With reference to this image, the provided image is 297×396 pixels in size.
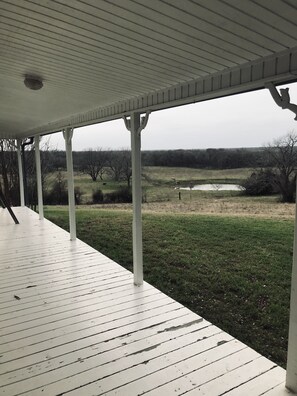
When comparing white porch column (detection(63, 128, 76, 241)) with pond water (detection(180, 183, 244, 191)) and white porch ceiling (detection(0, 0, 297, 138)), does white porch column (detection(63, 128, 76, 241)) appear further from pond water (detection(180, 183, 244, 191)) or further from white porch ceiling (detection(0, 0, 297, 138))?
pond water (detection(180, 183, 244, 191))

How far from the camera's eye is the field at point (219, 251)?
4.16 metres

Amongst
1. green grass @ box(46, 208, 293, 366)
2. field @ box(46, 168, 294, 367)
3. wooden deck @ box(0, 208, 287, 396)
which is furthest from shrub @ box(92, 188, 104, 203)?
wooden deck @ box(0, 208, 287, 396)

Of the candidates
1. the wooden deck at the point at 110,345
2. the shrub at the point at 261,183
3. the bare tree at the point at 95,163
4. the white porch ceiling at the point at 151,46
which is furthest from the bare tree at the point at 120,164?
the white porch ceiling at the point at 151,46

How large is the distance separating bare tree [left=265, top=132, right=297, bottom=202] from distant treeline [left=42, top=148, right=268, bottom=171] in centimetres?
37

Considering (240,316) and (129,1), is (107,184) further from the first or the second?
(129,1)

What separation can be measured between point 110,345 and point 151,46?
2303 millimetres

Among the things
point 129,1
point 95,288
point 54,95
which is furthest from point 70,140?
point 129,1

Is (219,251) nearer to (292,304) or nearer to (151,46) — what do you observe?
(292,304)

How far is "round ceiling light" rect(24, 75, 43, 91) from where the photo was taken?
104 inches

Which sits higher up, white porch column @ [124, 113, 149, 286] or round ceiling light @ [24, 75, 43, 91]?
round ceiling light @ [24, 75, 43, 91]

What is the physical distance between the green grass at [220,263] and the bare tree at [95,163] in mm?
3750

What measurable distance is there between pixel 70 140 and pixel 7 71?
322 cm

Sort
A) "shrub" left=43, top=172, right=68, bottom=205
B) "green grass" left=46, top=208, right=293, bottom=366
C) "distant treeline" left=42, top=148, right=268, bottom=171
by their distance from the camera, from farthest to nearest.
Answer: "shrub" left=43, top=172, right=68, bottom=205, "distant treeline" left=42, top=148, right=268, bottom=171, "green grass" left=46, top=208, right=293, bottom=366

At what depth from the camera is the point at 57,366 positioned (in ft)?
7.45
